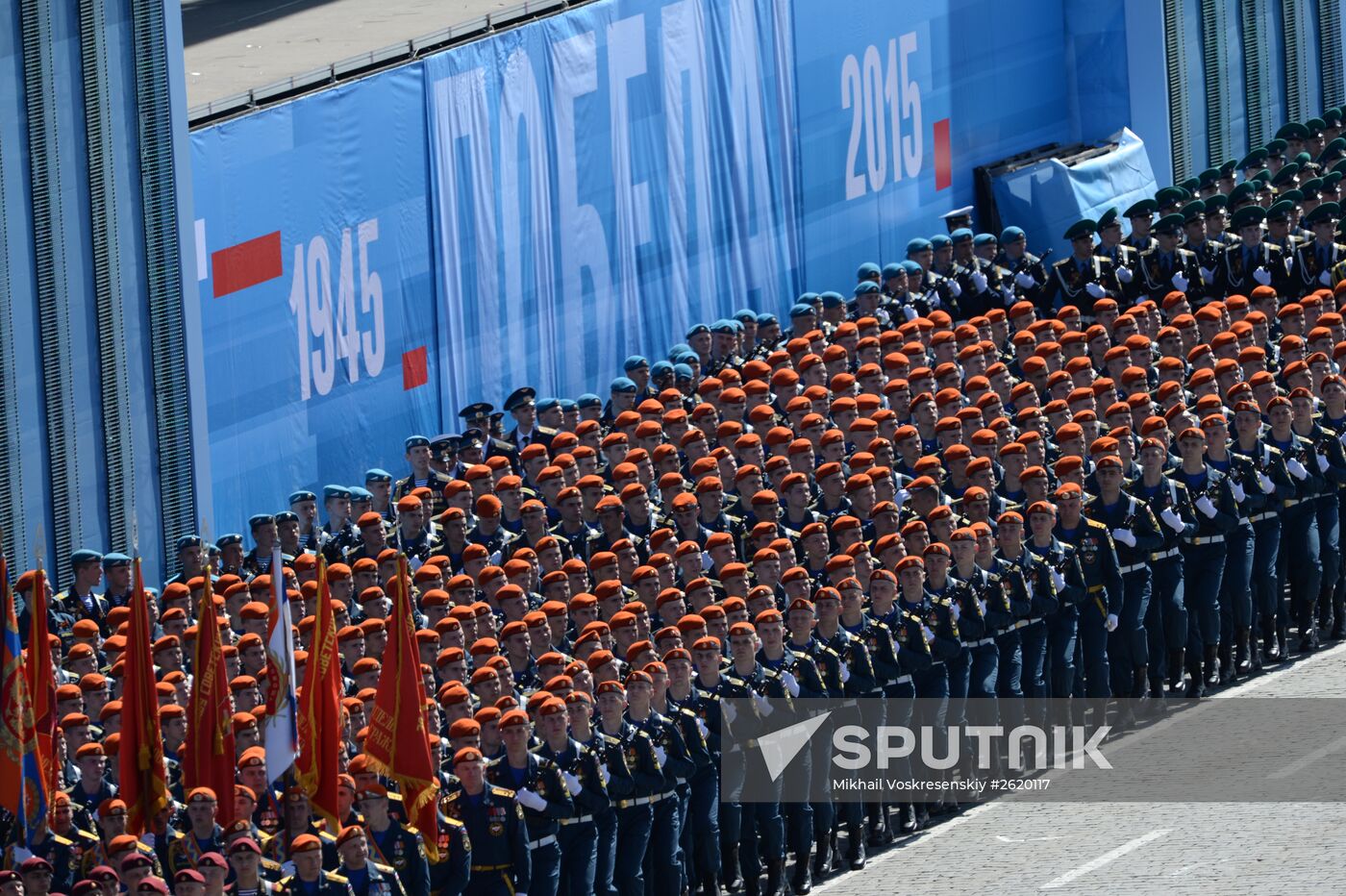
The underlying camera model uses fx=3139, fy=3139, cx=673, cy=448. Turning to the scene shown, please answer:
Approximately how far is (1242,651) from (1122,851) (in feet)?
10.4

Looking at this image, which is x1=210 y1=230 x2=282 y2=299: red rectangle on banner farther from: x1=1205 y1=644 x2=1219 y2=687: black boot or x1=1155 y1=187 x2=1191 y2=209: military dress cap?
x1=1205 y1=644 x2=1219 y2=687: black boot

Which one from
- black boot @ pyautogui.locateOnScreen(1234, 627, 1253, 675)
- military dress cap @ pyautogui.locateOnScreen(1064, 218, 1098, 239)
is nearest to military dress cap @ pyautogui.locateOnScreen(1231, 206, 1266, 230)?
military dress cap @ pyautogui.locateOnScreen(1064, 218, 1098, 239)

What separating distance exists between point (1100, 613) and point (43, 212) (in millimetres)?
8296

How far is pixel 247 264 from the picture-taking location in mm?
23391

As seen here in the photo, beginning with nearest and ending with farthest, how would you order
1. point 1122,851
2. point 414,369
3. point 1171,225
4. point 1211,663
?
point 1122,851 < point 1211,663 < point 1171,225 < point 414,369

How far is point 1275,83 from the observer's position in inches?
1260

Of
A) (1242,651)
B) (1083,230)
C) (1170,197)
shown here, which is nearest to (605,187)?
(1083,230)

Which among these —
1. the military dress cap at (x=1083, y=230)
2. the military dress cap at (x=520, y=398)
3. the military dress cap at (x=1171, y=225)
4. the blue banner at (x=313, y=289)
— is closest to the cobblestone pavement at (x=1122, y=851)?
the military dress cap at (x=520, y=398)

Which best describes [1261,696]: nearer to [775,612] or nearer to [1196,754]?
[1196,754]

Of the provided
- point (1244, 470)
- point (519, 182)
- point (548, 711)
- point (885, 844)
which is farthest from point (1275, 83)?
point (548, 711)

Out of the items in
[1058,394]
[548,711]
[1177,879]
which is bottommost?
[1177,879]

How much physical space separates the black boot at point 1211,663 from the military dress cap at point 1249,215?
5.08m

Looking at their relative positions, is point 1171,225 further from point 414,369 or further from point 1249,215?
point 414,369

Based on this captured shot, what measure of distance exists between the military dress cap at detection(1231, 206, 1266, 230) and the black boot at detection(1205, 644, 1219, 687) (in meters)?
5.08
